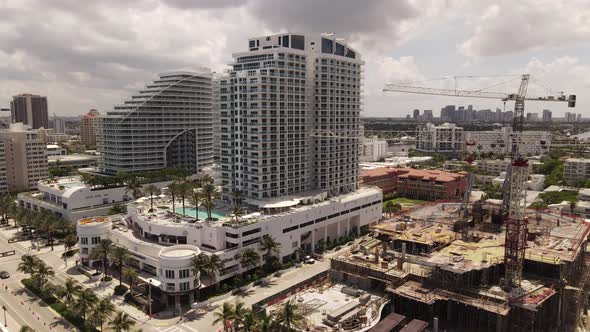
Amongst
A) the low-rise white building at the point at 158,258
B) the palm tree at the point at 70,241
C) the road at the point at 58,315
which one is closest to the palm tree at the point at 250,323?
the road at the point at 58,315

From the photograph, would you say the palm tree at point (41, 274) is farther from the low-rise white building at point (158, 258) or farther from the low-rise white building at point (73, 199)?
the low-rise white building at point (73, 199)

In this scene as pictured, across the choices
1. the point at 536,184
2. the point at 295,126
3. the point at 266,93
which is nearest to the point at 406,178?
the point at 536,184

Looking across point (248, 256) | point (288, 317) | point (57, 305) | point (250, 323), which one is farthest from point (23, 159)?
point (288, 317)

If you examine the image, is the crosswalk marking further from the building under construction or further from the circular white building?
the circular white building

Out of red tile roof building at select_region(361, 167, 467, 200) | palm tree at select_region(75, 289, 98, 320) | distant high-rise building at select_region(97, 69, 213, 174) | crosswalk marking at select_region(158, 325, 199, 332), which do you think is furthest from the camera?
red tile roof building at select_region(361, 167, 467, 200)

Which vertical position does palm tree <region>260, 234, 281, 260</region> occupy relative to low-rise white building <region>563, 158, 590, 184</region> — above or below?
below

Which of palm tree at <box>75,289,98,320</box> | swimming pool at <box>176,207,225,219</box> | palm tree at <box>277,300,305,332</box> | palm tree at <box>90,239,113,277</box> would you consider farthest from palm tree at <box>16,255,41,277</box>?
palm tree at <box>277,300,305,332</box>

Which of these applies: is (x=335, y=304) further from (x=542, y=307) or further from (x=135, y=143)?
(x=135, y=143)

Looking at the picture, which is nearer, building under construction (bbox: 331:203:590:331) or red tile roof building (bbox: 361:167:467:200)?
building under construction (bbox: 331:203:590:331)
